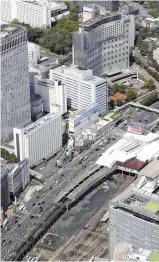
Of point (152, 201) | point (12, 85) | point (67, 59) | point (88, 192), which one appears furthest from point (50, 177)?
point (67, 59)

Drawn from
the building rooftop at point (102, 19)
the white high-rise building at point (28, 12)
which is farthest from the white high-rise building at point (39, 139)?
the white high-rise building at point (28, 12)

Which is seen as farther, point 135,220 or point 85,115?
point 85,115

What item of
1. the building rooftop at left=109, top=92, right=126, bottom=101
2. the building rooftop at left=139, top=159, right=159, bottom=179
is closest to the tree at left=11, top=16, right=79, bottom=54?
the building rooftop at left=109, top=92, right=126, bottom=101

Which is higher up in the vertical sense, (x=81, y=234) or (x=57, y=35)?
(x=57, y=35)

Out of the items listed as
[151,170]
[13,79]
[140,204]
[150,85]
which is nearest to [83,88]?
[13,79]

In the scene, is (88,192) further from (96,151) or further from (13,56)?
(13,56)

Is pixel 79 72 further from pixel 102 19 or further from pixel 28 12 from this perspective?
pixel 28 12

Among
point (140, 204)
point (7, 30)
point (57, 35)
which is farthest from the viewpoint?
point (57, 35)

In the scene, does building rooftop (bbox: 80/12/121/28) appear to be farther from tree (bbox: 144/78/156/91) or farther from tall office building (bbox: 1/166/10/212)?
tall office building (bbox: 1/166/10/212)

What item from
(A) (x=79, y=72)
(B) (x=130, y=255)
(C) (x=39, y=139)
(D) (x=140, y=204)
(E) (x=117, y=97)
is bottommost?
(E) (x=117, y=97)
